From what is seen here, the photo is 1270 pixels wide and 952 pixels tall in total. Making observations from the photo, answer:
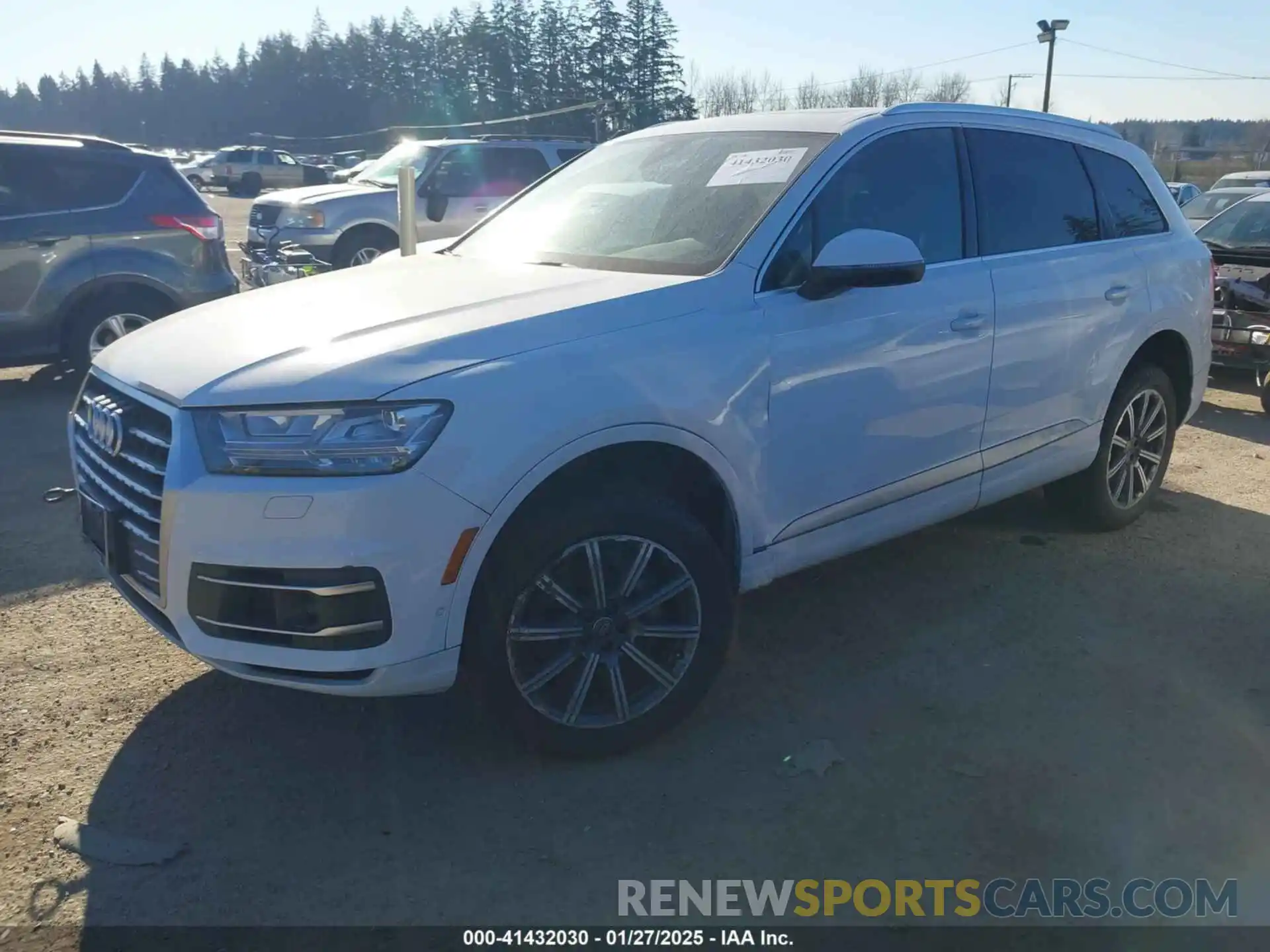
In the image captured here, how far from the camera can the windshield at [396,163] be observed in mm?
12859

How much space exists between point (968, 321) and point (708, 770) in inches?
75.7

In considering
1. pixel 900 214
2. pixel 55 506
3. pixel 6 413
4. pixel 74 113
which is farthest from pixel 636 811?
pixel 74 113

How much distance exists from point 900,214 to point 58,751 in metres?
3.32

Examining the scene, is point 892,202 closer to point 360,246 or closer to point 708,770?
point 708,770

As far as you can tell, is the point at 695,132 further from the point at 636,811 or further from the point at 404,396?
the point at 636,811

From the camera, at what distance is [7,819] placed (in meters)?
2.92

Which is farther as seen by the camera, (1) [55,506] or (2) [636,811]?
(1) [55,506]

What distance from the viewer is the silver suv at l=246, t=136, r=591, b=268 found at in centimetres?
1190

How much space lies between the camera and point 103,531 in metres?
3.11

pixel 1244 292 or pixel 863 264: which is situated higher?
pixel 863 264

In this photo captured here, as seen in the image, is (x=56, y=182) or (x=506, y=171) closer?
(x=56, y=182)

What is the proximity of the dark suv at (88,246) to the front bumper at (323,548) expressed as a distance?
5678 millimetres

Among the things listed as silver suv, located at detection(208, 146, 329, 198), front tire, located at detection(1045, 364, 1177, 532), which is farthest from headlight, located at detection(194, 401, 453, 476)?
silver suv, located at detection(208, 146, 329, 198)

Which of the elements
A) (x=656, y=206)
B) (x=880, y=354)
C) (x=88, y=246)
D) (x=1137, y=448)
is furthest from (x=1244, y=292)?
(x=88, y=246)
